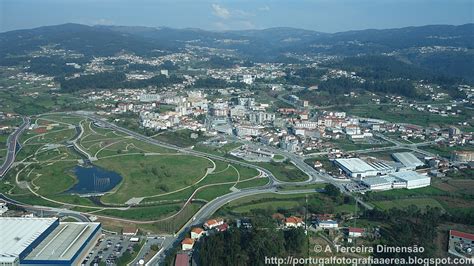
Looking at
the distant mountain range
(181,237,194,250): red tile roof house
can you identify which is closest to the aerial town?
(181,237,194,250): red tile roof house

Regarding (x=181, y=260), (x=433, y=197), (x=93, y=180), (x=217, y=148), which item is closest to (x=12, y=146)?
(x=93, y=180)

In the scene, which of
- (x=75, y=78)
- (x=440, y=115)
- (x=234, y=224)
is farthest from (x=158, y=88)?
(x=234, y=224)

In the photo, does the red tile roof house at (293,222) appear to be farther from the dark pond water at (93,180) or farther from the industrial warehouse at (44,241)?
the dark pond water at (93,180)

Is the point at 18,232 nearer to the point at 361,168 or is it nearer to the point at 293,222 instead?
the point at 293,222

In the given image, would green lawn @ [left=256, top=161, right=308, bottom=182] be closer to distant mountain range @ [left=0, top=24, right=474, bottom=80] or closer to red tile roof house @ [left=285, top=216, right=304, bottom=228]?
red tile roof house @ [left=285, top=216, right=304, bottom=228]

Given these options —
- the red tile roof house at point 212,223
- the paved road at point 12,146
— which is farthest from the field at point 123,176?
the red tile roof house at point 212,223

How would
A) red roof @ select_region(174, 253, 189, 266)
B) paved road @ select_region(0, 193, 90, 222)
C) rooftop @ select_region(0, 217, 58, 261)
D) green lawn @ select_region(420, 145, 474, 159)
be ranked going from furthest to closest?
green lawn @ select_region(420, 145, 474, 159) → paved road @ select_region(0, 193, 90, 222) → red roof @ select_region(174, 253, 189, 266) → rooftop @ select_region(0, 217, 58, 261)

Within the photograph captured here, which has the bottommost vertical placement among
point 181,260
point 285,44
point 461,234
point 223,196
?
point 223,196
